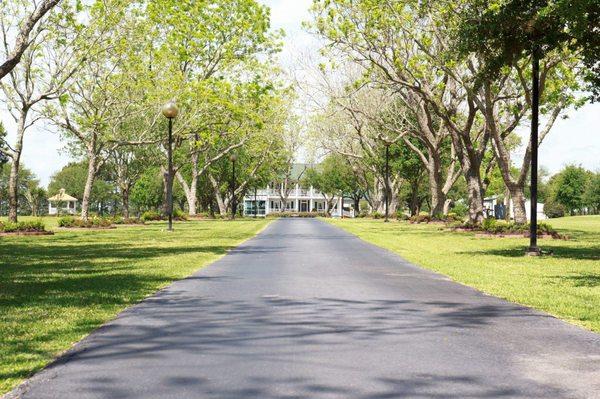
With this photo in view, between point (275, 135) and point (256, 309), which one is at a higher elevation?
point (275, 135)

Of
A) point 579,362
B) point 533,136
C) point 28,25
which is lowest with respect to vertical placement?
point 579,362

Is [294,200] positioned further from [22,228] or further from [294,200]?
[22,228]

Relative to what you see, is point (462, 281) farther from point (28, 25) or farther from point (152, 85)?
point (152, 85)

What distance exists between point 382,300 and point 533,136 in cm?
1243

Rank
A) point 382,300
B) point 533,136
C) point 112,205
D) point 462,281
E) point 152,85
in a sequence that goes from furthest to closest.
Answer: point 112,205 < point 152,85 < point 533,136 < point 462,281 < point 382,300

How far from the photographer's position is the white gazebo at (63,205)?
4177 inches

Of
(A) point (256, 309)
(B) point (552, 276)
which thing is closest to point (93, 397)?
(A) point (256, 309)

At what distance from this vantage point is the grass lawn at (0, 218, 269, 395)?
667 centimetres

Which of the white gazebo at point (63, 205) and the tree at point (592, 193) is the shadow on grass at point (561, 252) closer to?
the tree at point (592, 193)

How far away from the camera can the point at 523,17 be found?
2045cm

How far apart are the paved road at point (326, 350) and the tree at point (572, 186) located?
104904 millimetres

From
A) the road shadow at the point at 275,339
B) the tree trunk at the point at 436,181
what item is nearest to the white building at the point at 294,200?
the tree trunk at the point at 436,181

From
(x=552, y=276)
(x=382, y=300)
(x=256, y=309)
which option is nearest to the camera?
(x=256, y=309)

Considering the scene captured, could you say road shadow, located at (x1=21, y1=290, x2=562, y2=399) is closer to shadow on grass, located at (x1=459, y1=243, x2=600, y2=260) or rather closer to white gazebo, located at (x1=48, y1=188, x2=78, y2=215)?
shadow on grass, located at (x1=459, y1=243, x2=600, y2=260)
